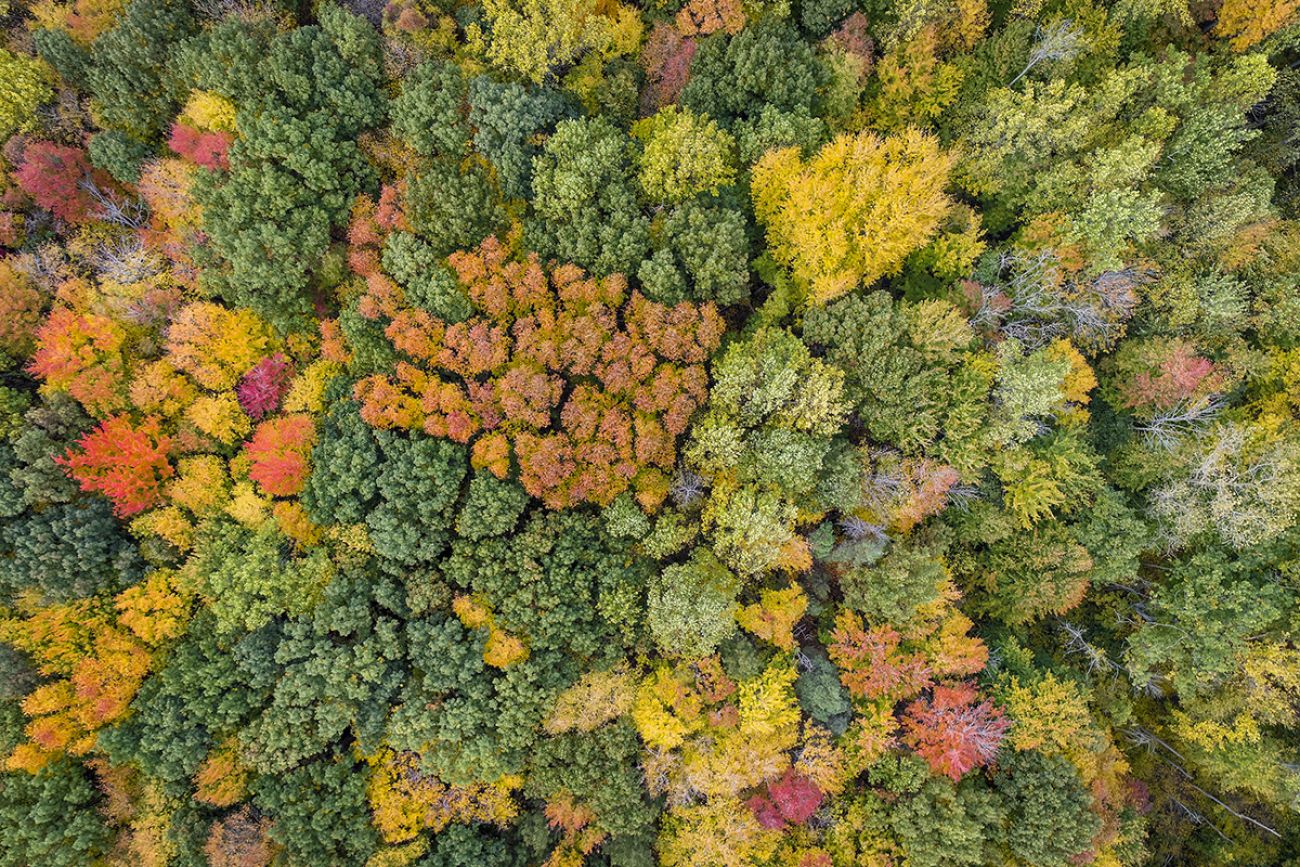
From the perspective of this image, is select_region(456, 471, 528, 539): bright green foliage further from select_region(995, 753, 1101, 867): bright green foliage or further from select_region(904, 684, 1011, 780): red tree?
select_region(995, 753, 1101, 867): bright green foliage

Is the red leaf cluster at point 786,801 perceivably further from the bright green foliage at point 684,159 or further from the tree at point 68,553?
the tree at point 68,553

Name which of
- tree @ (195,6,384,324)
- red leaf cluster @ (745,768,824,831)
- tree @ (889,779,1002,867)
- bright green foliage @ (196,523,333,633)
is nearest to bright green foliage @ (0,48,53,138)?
tree @ (195,6,384,324)

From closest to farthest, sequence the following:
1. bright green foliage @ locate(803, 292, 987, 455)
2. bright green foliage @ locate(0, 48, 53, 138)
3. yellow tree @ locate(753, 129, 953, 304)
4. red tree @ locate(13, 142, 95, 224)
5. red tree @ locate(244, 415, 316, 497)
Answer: yellow tree @ locate(753, 129, 953, 304) → bright green foliage @ locate(803, 292, 987, 455) → red tree @ locate(244, 415, 316, 497) → red tree @ locate(13, 142, 95, 224) → bright green foliage @ locate(0, 48, 53, 138)

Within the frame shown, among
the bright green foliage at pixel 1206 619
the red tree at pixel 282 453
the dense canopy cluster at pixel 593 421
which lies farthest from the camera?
the bright green foliage at pixel 1206 619

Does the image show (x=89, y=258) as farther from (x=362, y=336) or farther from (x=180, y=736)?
(x=180, y=736)

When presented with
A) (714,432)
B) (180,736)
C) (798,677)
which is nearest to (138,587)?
(180,736)

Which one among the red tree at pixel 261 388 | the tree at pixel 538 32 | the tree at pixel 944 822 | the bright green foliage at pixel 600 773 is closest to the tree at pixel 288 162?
the red tree at pixel 261 388
